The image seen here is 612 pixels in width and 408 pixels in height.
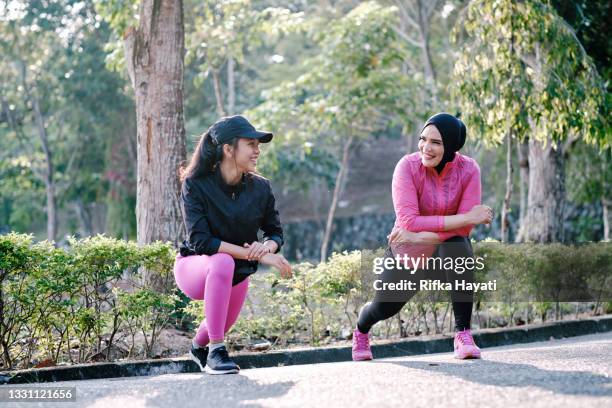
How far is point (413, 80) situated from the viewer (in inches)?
802

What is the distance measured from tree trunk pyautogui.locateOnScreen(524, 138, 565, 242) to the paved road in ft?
26.6

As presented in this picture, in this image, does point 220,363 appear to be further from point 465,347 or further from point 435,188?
point 435,188

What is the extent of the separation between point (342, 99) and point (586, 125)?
848cm

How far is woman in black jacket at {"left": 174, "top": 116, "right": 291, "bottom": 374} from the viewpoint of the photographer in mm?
5789

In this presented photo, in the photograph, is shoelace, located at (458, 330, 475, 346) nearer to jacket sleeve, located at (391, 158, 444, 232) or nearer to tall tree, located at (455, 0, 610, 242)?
jacket sleeve, located at (391, 158, 444, 232)

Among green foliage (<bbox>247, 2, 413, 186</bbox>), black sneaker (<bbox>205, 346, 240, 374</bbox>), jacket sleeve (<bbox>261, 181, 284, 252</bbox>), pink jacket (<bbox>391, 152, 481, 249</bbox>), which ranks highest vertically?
green foliage (<bbox>247, 2, 413, 186</bbox>)

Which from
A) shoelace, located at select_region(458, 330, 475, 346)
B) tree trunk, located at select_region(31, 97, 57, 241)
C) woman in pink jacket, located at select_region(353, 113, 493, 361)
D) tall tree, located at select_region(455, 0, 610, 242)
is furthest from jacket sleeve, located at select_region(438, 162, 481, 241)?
tree trunk, located at select_region(31, 97, 57, 241)

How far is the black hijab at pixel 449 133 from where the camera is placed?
609cm

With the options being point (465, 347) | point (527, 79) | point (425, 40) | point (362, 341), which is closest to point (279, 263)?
point (362, 341)

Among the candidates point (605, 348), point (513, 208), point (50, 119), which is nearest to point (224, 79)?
point (50, 119)

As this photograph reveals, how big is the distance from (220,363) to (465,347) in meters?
1.64

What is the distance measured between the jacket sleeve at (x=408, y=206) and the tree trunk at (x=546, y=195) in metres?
8.29

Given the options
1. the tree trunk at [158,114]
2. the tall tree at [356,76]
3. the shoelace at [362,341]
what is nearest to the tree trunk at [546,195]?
the tall tree at [356,76]

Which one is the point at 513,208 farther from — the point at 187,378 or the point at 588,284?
the point at 187,378
